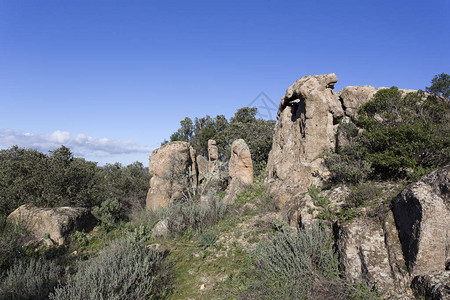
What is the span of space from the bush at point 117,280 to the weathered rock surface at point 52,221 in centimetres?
414

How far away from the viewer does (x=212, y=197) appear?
1195 cm

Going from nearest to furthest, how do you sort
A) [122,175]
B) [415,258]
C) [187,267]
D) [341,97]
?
[415,258] → [187,267] → [341,97] → [122,175]

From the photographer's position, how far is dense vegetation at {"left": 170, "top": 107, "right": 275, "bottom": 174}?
Answer: 22.9 meters

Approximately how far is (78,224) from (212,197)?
5.27 meters

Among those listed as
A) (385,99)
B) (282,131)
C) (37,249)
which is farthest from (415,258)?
(282,131)

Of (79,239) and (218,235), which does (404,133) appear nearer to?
(218,235)

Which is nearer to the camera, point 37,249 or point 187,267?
point 187,267

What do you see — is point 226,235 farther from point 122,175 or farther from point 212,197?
point 122,175

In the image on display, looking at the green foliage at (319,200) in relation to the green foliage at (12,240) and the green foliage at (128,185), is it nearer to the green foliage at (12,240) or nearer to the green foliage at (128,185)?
the green foliage at (12,240)

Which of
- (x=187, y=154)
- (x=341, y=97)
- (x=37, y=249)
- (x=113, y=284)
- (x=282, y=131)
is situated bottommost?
(x=37, y=249)

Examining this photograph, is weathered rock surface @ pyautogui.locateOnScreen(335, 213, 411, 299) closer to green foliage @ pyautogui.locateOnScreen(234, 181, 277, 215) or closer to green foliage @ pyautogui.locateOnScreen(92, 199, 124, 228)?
green foliage @ pyautogui.locateOnScreen(234, 181, 277, 215)

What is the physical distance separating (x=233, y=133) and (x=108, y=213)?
18258 millimetres

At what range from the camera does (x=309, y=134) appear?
12805mm

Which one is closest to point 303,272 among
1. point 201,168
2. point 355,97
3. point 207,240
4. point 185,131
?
point 207,240
